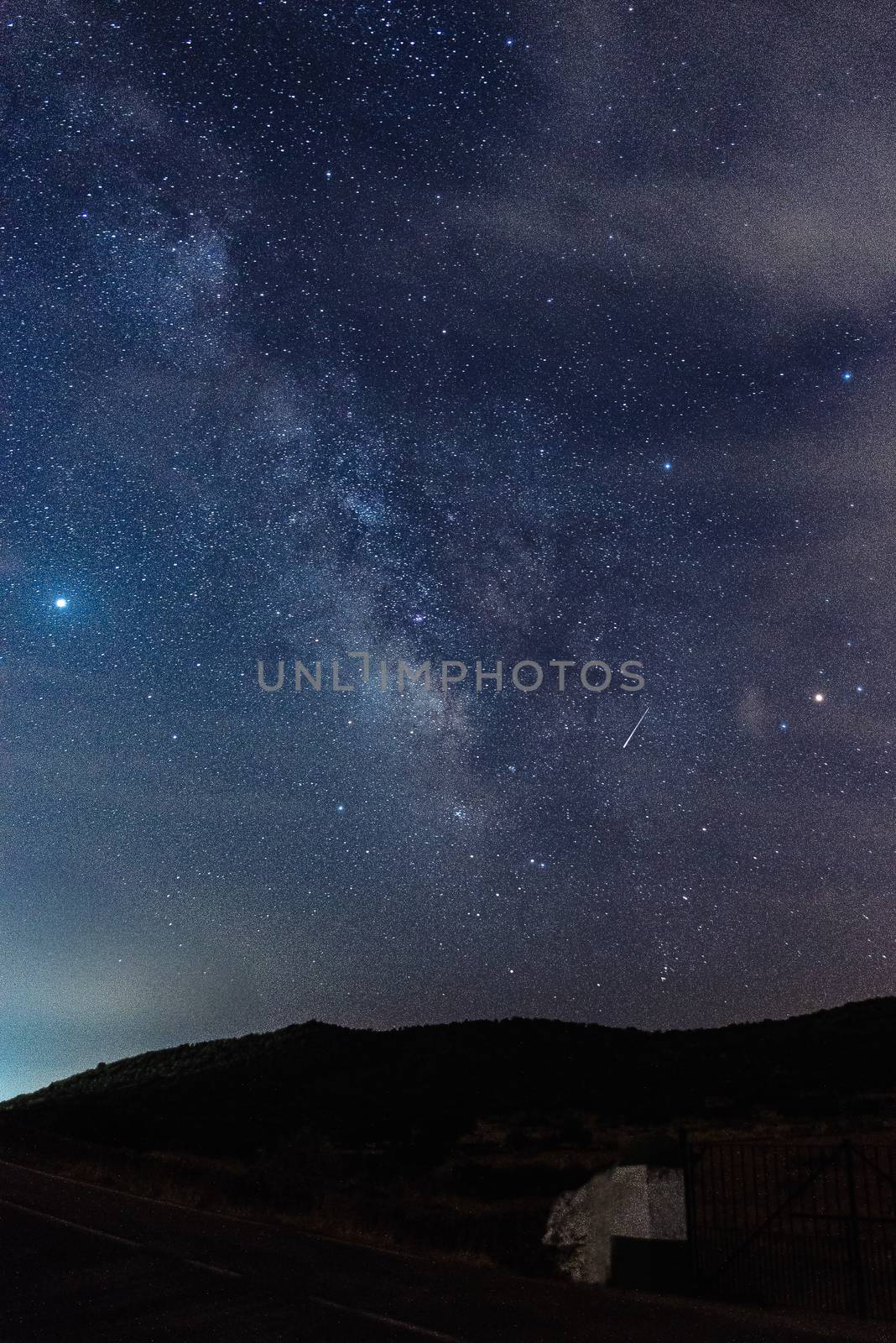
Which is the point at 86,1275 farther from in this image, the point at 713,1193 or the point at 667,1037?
the point at 667,1037

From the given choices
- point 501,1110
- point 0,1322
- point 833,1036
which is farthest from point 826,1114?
point 0,1322

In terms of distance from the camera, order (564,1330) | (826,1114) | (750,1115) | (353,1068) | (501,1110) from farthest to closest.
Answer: (353,1068) → (501,1110) → (750,1115) → (826,1114) → (564,1330)

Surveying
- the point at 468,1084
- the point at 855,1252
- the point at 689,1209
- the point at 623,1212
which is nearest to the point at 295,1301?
the point at 623,1212

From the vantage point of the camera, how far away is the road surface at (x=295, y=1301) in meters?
9.10

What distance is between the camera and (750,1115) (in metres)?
37.6

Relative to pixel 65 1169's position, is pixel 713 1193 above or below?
above

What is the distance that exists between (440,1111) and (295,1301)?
39.5 m

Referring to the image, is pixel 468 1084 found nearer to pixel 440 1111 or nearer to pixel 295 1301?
pixel 440 1111

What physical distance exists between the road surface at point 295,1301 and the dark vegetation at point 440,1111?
1.73m

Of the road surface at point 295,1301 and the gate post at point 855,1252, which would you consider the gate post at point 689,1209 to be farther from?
the gate post at point 855,1252

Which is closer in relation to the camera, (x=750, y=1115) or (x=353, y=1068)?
(x=750, y=1115)

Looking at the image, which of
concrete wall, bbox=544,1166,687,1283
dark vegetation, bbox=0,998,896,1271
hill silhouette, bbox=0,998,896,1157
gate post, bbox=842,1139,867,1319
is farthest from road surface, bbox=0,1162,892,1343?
hill silhouette, bbox=0,998,896,1157

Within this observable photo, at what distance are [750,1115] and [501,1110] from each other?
12.6 m

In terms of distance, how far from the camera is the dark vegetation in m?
22.4
